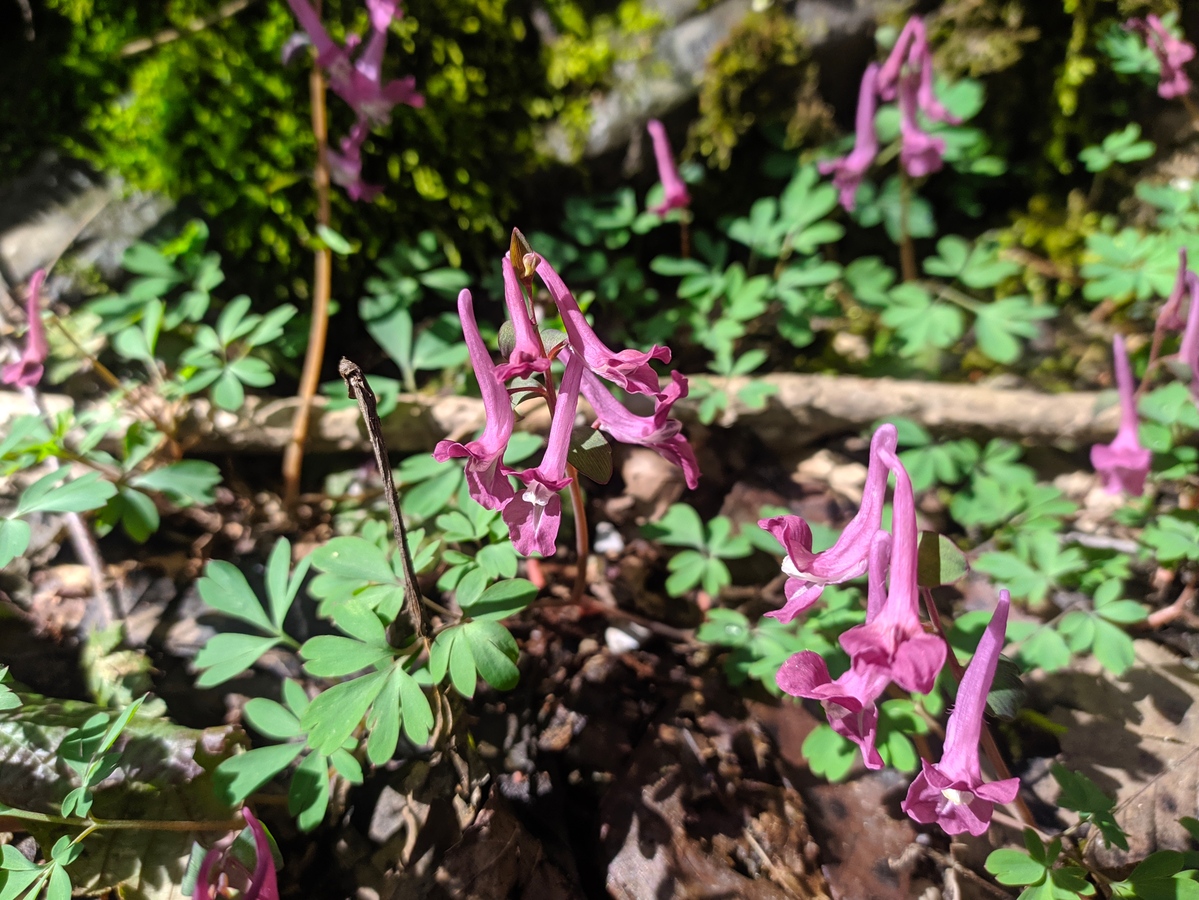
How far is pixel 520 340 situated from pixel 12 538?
136 cm

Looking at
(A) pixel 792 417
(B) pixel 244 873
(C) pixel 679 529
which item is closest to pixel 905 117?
(A) pixel 792 417

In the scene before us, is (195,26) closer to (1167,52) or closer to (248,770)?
(248,770)

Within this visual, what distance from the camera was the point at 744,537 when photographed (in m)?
2.18

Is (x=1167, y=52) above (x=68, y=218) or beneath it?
beneath

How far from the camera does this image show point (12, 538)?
65.7 inches

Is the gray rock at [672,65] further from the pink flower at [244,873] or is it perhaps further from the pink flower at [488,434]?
the pink flower at [244,873]

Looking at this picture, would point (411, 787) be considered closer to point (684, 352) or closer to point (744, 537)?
point (744, 537)

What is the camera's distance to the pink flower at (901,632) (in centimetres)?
106

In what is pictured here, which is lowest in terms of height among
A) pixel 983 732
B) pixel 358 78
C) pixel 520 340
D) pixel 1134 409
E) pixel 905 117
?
pixel 1134 409

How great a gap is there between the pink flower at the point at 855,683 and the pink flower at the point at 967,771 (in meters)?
0.11

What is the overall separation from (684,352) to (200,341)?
6.01ft

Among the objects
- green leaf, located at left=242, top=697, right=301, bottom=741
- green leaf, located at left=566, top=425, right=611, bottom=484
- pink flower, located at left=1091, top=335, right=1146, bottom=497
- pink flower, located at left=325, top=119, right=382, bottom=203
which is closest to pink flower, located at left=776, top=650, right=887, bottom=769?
green leaf, located at left=566, top=425, right=611, bottom=484

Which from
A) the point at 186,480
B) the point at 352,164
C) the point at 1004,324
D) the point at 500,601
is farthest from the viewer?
the point at 1004,324

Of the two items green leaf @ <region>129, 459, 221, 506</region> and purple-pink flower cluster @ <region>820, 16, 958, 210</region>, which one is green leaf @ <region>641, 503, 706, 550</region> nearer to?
green leaf @ <region>129, 459, 221, 506</region>
